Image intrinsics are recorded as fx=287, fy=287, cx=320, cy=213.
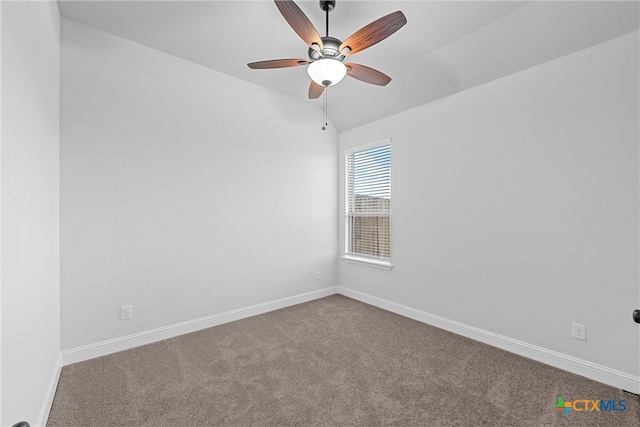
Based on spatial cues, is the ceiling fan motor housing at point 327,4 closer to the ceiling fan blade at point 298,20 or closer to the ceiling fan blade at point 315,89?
the ceiling fan blade at point 298,20

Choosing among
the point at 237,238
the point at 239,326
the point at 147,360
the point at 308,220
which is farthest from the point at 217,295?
the point at 308,220

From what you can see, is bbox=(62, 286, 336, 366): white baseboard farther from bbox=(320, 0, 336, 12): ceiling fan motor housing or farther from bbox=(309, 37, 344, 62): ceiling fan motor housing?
bbox=(320, 0, 336, 12): ceiling fan motor housing

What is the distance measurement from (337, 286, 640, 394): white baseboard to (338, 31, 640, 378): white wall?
0.16 feet

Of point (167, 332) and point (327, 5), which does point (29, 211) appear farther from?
point (327, 5)

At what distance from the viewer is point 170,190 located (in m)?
2.92

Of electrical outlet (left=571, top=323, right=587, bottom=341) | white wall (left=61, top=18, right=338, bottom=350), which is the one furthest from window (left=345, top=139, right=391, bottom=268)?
electrical outlet (left=571, top=323, right=587, bottom=341)

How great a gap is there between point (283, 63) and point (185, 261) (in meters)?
2.16

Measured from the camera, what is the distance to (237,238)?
3410 millimetres

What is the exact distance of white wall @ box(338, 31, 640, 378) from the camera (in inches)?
82.9

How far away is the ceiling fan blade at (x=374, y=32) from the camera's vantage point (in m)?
1.74

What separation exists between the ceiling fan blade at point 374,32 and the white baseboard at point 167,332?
292 cm

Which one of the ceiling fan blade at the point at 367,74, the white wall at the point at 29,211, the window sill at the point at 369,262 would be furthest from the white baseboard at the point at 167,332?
the ceiling fan blade at the point at 367,74

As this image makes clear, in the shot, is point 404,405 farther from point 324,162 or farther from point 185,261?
point 324,162

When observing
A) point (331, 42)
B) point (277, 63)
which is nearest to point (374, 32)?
point (331, 42)
